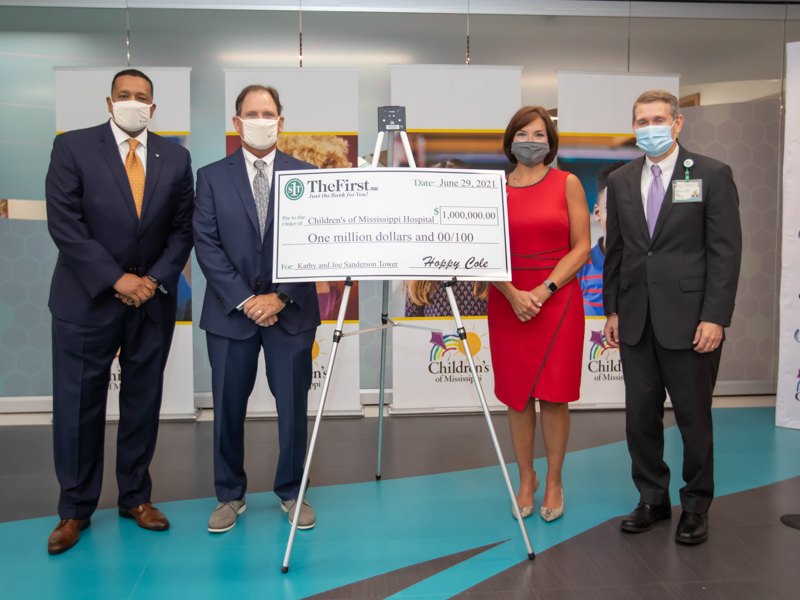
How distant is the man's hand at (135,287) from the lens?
222 cm

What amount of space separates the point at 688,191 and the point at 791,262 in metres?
2.09

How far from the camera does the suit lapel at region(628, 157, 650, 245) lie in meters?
2.27

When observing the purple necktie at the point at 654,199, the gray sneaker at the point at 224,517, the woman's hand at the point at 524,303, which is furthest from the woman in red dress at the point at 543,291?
the gray sneaker at the point at 224,517

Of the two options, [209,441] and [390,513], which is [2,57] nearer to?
[209,441]

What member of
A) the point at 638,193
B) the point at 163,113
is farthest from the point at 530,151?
the point at 163,113

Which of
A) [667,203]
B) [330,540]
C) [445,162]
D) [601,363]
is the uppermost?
[445,162]

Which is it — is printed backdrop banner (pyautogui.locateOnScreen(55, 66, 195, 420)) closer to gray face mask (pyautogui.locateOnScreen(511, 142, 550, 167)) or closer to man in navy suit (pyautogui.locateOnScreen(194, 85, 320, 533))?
man in navy suit (pyautogui.locateOnScreen(194, 85, 320, 533))

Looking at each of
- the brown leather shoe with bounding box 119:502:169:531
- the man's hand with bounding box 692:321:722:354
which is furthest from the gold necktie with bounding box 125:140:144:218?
the man's hand with bounding box 692:321:722:354

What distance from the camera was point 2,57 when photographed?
4160 millimetres

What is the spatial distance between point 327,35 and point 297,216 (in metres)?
2.75

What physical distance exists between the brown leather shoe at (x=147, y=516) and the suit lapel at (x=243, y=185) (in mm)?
1267

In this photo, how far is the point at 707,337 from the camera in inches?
85.4

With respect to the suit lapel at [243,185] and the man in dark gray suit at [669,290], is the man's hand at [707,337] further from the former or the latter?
the suit lapel at [243,185]

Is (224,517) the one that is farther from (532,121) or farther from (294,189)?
(532,121)
